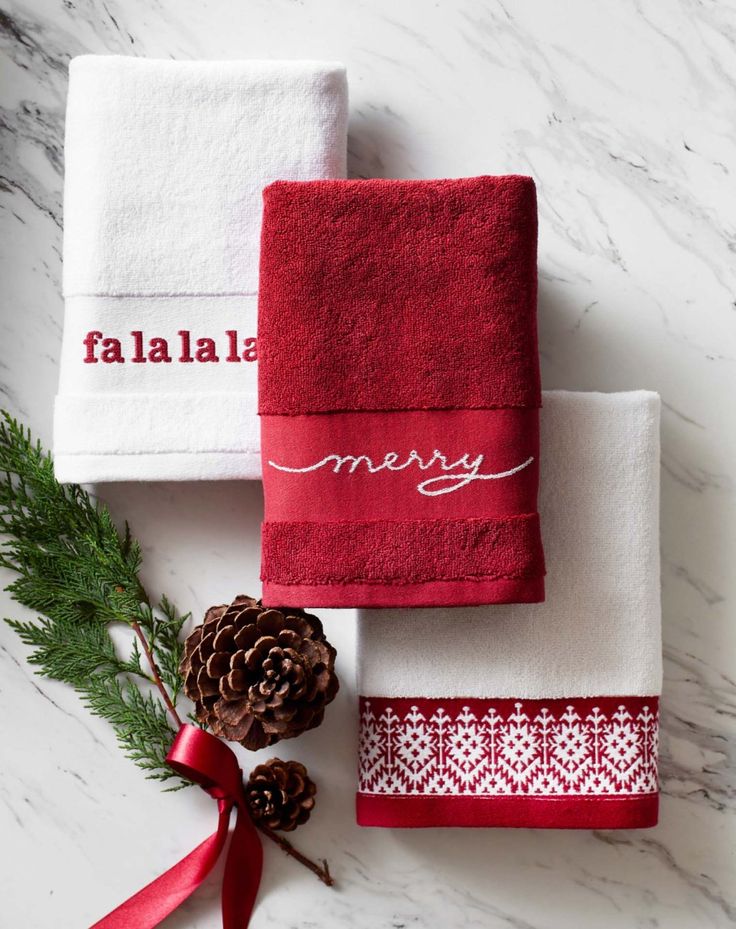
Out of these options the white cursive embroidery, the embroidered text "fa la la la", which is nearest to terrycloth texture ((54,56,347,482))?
the embroidered text "fa la la la"

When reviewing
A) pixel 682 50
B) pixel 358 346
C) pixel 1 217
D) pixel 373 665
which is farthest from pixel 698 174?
pixel 1 217

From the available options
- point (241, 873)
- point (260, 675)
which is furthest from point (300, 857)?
point (260, 675)

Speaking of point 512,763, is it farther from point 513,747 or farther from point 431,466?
point 431,466

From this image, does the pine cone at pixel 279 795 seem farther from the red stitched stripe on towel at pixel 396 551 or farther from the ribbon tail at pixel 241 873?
the red stitched stripe on towel at pixel 396 551

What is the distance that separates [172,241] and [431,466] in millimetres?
336

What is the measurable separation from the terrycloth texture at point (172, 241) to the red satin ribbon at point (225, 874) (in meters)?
0.30

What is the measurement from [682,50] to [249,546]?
708mm

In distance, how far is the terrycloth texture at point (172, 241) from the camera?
87 centimetres

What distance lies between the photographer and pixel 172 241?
878mm

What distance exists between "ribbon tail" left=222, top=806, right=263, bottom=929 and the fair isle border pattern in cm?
14

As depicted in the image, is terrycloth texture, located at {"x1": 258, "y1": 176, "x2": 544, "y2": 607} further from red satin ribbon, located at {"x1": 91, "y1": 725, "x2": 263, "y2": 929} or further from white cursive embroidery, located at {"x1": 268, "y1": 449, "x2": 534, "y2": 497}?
red satin ribbon, located at {"x1": 91, "y1": 725, "x2": 263, "y2": 929}

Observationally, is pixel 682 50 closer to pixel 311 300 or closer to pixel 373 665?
pixel 311 300

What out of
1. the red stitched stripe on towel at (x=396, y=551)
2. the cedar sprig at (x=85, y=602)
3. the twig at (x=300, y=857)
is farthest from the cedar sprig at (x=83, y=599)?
the red stitched stripe on towel at (x=396, y=551)

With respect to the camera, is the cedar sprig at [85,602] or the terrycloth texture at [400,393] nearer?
the terrycloth texture at [400,393]
